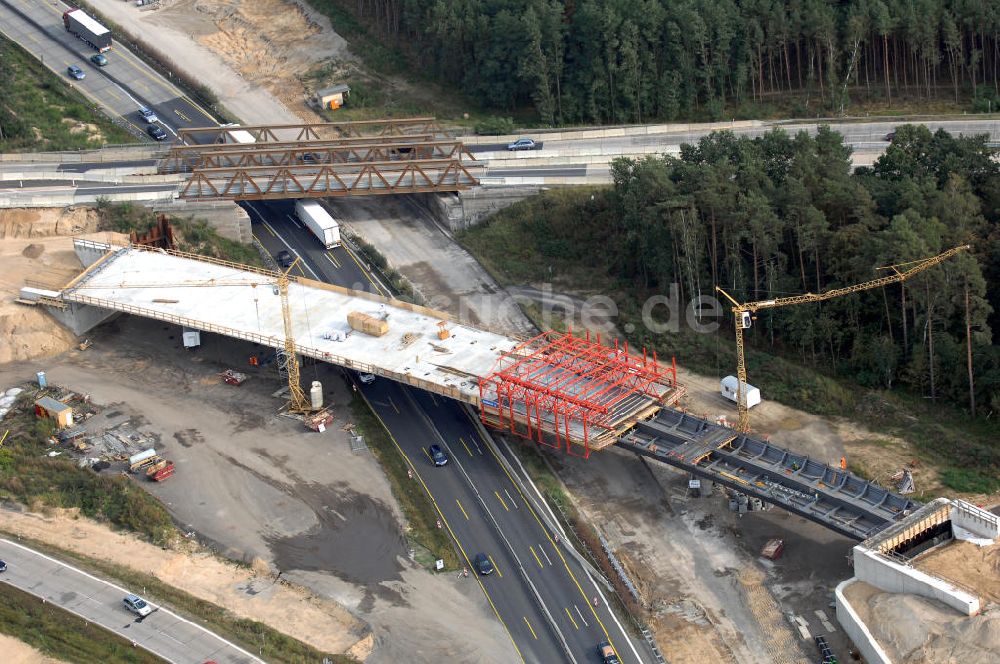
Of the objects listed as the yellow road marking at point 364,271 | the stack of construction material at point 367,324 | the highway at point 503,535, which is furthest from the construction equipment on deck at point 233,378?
the yellow road marking at point 364,271

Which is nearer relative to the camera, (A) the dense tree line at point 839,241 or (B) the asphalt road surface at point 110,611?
(B) the asphalt road surface at point 110,611

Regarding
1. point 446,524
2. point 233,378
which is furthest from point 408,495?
point 233,378

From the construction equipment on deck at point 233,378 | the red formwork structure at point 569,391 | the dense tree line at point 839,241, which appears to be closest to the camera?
the red formwork structure at point 569,391

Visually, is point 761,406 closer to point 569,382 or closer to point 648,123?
point 569,382

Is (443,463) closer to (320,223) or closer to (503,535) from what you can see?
(503,535)

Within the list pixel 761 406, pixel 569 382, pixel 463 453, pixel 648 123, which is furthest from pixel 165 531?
pixel 648 123

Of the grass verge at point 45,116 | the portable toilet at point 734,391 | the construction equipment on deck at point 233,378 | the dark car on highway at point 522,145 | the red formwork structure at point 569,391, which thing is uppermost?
the grass verge at point 45,116

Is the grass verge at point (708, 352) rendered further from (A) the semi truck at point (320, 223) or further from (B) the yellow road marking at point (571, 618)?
(B) the yellow road marking at point (571, 618)
